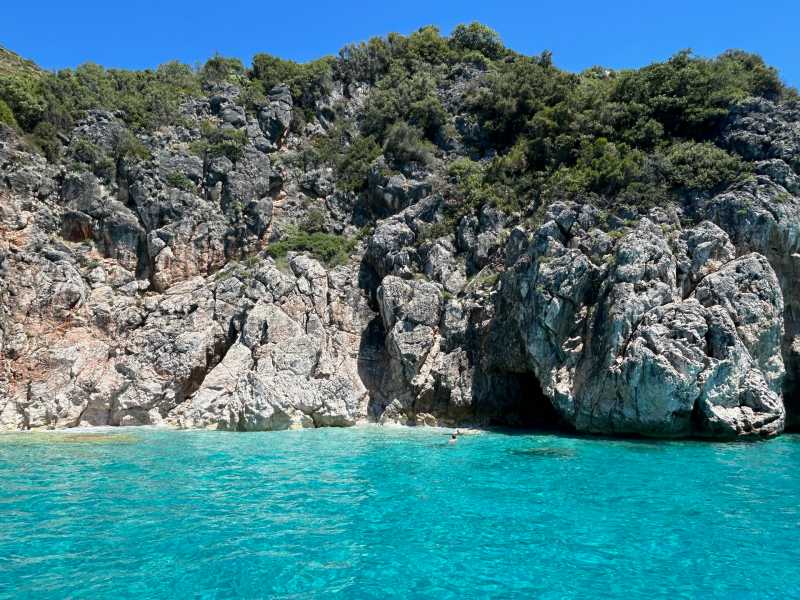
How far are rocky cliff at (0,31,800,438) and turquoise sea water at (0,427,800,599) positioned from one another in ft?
15.9

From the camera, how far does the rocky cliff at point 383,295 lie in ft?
77.7

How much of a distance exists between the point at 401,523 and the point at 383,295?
20395 millimetres

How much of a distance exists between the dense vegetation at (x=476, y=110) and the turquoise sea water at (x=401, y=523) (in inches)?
687

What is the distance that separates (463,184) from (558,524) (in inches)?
1116

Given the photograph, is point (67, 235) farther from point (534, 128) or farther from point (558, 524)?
point (558, 524)

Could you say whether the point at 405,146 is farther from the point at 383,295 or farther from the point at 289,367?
the point at 289,367

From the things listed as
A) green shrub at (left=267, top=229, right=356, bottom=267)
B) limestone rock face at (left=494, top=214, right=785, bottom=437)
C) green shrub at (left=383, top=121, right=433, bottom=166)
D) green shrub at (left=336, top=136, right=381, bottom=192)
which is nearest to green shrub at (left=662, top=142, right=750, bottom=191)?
limestone rock face at (left=494, top=214, right=785, bottom=437)

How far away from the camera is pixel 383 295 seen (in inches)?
1252

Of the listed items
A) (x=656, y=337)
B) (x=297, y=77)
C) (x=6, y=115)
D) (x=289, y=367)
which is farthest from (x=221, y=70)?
(x=656, y=337)

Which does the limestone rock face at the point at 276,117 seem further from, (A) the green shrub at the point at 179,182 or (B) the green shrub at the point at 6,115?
(B) the green shrub at the point at 6,115

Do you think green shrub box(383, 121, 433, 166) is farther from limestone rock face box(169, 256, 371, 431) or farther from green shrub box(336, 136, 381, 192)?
limestone rock face box(169, 256, 371, 431)

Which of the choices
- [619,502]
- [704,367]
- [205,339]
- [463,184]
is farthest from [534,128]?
[619,502]

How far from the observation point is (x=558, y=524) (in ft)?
39.0

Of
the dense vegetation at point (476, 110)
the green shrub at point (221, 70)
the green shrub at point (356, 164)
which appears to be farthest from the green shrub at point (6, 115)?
the green shrub at point (356, 164)
